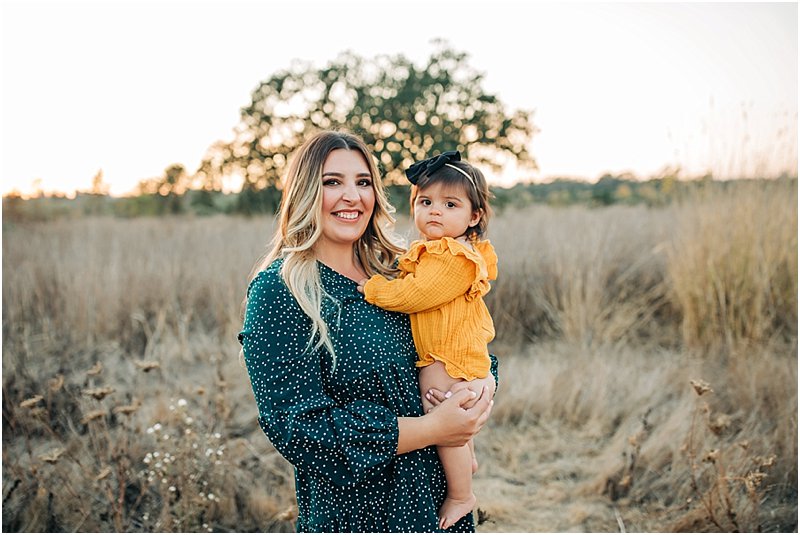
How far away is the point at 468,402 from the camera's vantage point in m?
1.88

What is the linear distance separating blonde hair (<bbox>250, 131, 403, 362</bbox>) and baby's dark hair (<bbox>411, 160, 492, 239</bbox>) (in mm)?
172

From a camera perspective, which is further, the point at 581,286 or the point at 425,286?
the point at 581,286

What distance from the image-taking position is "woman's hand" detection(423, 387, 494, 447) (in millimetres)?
1785

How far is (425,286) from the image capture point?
192cm

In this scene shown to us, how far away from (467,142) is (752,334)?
19.3 ft

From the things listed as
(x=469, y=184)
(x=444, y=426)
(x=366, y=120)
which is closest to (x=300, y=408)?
(x=444, y=426)

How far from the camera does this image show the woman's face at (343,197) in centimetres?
194

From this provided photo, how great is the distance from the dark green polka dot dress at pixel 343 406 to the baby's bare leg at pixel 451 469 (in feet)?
0.12

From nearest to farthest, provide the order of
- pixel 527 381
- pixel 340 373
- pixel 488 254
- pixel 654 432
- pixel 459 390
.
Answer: pixel 340 373 → pixel 459 390 → pixel 488 254 → pixel 654 432 → pixel 527 381

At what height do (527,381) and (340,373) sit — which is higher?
(340,373)

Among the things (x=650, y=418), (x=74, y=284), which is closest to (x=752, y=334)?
(x=650, y=418)

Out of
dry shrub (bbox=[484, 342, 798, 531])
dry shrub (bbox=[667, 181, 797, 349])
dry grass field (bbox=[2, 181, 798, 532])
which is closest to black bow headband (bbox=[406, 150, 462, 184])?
dry grass field (bbox=[2, 181, 798, 532])

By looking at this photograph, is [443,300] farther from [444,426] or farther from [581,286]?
[581,286]

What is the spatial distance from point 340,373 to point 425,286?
0.37 meters
